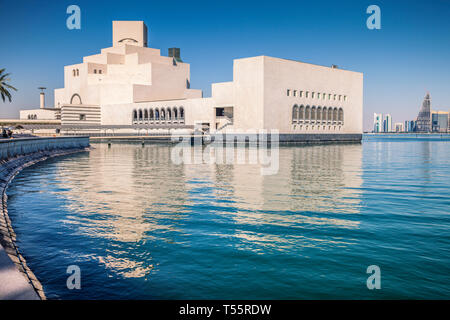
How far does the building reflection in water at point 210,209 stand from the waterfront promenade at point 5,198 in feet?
4.94

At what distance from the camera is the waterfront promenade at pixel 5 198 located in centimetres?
492

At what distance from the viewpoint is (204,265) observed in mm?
7492

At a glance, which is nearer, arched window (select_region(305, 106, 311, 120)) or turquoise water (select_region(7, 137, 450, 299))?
turquoise water (select_region(7, 137, 450, 299))

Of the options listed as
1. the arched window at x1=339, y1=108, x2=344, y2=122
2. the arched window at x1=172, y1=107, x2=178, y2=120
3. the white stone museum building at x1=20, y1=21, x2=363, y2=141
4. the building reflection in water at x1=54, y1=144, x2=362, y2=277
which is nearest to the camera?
the building reflection in water at x1=54, y1=144, x2=362, y2=277

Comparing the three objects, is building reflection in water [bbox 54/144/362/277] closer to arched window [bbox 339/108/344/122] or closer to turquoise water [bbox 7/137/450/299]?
turquoise water [bbox 7/137/450/299]

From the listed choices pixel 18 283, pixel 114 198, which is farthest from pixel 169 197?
pixel 18 283

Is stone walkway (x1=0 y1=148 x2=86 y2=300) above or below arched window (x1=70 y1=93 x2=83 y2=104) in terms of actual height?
below

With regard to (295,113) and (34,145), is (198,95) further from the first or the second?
(34,145)

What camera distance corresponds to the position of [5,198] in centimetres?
1511

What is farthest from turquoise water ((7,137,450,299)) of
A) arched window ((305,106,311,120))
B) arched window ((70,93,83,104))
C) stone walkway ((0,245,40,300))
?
arched window ((70,93,83,104))

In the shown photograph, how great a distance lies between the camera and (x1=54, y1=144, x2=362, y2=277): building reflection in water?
30.0 ft

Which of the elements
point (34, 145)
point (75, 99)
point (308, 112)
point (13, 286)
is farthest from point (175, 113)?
Result: point (13, 286)

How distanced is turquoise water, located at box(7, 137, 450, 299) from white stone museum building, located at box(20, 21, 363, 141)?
5524 centimetres
